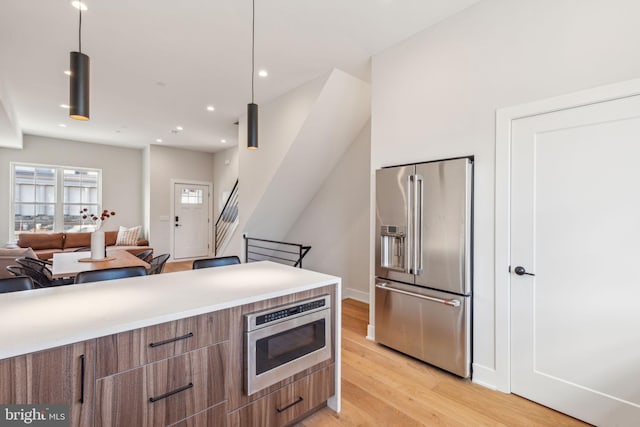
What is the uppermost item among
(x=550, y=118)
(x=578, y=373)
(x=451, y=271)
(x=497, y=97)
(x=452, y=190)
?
(x=497, y=97)

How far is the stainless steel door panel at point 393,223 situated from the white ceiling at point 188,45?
1.40 meters

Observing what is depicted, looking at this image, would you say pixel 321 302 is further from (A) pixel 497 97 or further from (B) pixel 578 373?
(A) pixel 497 97

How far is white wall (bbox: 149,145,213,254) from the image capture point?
7.47 meters

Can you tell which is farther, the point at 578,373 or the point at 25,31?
the point at 25,31

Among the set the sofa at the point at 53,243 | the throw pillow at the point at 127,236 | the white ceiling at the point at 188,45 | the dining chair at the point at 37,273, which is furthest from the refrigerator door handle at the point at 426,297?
the throw pillow at the point at 127,236

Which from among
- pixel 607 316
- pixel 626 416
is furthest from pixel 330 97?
pixel 626 416

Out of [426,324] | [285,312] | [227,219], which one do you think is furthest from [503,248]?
[227,219]

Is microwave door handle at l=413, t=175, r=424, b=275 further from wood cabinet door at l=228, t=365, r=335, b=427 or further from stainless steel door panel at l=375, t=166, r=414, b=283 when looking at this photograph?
wood cabinet door at l=228, t=365, r=335, b=427

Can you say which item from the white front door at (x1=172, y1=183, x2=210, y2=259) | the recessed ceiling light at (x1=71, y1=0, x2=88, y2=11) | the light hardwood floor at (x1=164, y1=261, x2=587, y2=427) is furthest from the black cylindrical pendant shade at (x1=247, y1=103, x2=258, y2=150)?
the white front door at (x1=172, y1=183, x2=210, y2=259)

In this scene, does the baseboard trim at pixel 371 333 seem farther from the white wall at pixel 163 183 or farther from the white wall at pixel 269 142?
the white wall at pixel 163 183

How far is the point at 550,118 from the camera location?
6.87 feet

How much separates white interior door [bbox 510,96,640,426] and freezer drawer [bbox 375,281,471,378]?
1.19 feet

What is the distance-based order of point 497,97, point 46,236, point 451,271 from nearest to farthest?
point 497,97 < point 451,271 < point 46,236

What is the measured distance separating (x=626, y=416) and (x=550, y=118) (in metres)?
1.95
